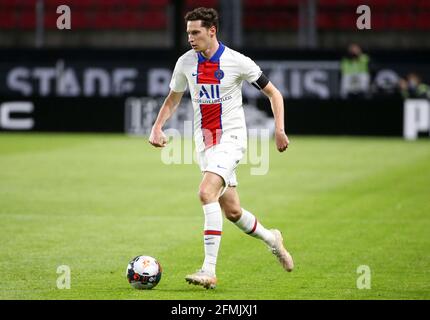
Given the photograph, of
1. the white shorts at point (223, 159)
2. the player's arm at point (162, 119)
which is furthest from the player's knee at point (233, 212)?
the player's arm at point (162, 119)

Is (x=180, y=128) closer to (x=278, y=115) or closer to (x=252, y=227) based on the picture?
(x=252, y=227)

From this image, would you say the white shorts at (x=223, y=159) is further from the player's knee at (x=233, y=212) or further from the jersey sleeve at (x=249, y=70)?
the jersey sleeve at (x=249, y=70)

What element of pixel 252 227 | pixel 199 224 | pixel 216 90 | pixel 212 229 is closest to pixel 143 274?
pixel 212 229

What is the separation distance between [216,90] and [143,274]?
1.68m

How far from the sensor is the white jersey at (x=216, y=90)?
8930 millimetres

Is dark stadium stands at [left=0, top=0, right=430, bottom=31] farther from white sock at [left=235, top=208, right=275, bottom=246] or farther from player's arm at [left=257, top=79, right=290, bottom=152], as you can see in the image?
white sock at [left=235, top=208, right=275, bottom=246]

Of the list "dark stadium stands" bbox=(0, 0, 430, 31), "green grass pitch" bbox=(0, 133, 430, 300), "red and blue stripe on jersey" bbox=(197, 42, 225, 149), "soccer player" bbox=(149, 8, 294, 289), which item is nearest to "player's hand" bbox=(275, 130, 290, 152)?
"soccer player" bbox=(149, 8, 294, 289)

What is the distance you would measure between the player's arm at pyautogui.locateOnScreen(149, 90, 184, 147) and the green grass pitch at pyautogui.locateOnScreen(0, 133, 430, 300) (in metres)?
1.18

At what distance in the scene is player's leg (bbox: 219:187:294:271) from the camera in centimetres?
890

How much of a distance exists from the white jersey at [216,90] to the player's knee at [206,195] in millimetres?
492

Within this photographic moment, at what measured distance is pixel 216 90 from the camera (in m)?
8.94

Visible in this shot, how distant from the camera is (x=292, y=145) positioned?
82.5 feet
